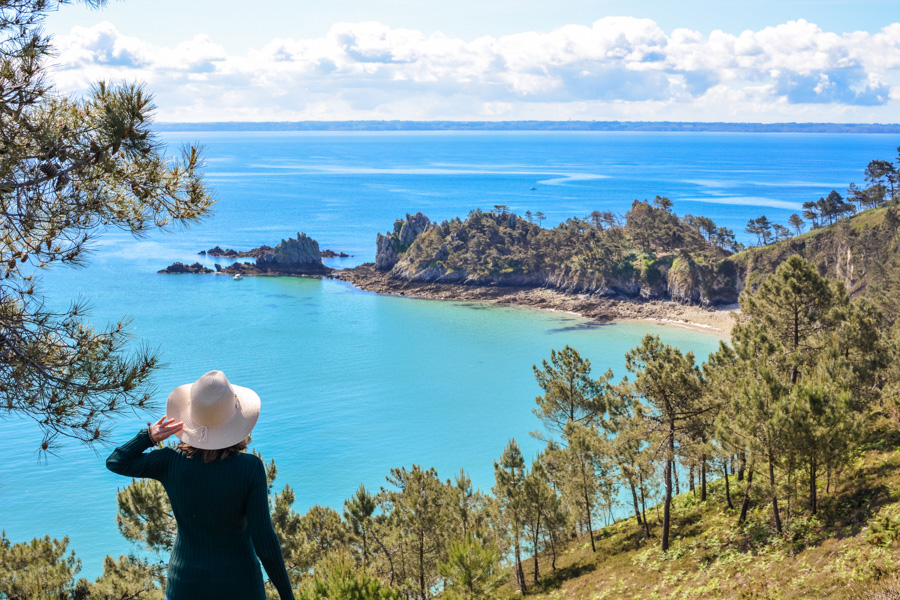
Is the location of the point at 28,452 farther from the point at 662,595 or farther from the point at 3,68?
the point at 3,68

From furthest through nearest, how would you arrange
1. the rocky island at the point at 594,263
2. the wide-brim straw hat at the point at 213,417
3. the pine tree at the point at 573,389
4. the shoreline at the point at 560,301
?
the rocky island at the point at 594,263 → the shoreline at the point at 560,301 → the pine tree at the point at 573,389 → the wide-brim straw hat at the point at 213,417

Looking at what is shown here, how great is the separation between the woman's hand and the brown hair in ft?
0.28

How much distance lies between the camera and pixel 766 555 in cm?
1578

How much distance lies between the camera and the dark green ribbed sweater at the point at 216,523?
315cm

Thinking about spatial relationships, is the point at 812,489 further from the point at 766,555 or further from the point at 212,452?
the point at 212,452

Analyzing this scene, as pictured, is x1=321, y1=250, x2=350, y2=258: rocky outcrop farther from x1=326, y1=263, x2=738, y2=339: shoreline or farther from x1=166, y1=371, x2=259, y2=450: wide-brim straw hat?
x1=166, y1=371, x2=259, y2=450: wide-brim straw hat

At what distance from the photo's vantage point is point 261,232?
116875mm

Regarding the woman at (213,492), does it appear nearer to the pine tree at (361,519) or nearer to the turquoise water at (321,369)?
the turquoise water at (321,369)

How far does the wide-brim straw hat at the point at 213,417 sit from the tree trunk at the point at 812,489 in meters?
15.9

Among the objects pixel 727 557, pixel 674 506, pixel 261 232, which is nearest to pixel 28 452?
pixel 674 506

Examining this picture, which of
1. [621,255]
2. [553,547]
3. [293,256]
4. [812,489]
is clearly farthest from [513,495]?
[293,256]

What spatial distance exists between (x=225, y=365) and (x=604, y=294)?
4122 cm

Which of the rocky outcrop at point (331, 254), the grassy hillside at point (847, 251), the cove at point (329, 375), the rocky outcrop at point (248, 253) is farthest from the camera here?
the rocky outcrop at point (331, 254)

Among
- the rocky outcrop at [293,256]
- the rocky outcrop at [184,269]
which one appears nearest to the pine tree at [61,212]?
the rocky outcrop at [293,256]
